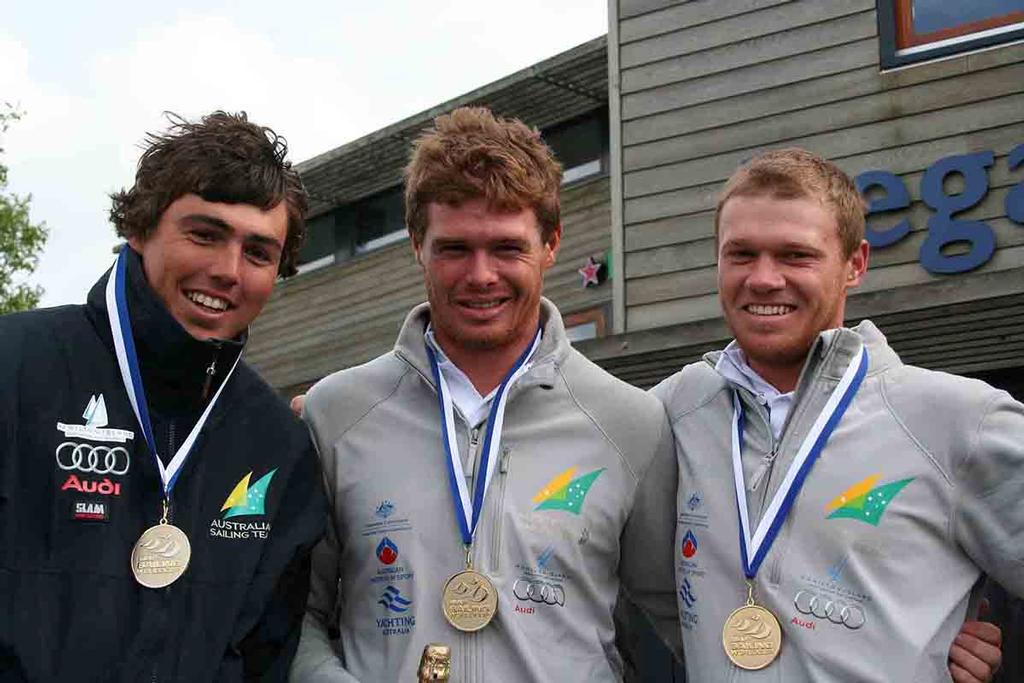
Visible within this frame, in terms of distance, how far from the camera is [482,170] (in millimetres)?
3623

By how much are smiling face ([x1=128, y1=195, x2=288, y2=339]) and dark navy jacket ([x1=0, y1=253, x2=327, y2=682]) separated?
0.25ft

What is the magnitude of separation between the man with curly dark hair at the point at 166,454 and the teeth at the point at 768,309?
129cm

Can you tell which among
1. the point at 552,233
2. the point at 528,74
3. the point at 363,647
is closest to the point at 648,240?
the point at 528,74

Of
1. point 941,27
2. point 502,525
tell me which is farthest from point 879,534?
point 941,27

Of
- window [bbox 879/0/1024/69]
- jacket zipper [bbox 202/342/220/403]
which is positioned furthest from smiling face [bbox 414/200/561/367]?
window [bbox 879/0/1024/69]

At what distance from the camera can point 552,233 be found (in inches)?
150

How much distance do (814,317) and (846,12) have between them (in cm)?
584

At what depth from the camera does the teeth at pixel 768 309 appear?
352 cm

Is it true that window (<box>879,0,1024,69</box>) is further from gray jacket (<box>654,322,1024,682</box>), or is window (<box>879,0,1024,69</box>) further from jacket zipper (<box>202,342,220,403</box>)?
jacket zipper (<box>202,342,220,403</box>)

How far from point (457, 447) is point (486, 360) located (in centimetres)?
32

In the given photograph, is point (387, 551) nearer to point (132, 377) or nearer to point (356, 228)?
point (132, 377)

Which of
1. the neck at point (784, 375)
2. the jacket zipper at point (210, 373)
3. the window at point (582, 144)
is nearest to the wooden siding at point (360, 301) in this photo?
the window at point (582, 144)

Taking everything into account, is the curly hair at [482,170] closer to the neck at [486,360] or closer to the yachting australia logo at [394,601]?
the neck at [486,360]

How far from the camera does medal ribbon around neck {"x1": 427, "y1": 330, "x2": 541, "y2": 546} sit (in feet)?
11.4
